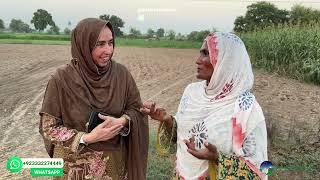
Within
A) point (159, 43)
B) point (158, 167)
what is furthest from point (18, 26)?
point (158, 167)

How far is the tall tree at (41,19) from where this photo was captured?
11.2ft

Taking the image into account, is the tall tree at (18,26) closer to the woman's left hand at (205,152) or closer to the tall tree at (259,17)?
the tall tree at (259,17)

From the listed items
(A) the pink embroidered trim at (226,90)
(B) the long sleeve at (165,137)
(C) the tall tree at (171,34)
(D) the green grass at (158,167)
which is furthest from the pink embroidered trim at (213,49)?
(D) the green grass at (158,167)

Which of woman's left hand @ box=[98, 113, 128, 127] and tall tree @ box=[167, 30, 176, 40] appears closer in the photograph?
woman's left hand @ box=[98, 113, 128, 127]

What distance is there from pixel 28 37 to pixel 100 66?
1.55 meters

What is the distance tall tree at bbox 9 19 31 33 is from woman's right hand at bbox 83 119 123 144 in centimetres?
174

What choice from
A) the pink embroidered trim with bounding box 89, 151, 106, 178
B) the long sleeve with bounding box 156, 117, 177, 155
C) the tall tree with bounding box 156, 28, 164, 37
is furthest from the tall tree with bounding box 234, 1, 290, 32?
the pink embroidered trim with bounding box 89, 151, 106, 178

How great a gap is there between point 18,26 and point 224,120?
2.17m

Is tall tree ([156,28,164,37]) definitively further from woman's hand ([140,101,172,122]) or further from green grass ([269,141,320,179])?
woman's hand ([140,101,172,122])

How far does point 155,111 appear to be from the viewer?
6.47ft

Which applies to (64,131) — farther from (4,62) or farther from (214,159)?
(4,62)

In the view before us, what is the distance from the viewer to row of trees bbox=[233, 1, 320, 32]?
3731 mm

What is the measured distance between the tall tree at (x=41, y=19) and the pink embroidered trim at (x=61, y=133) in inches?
64.9

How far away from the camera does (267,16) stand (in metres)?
3.91
